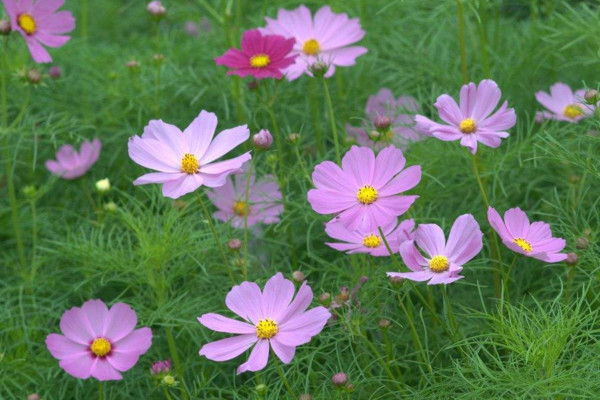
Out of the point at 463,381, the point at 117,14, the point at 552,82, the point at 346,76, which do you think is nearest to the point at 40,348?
the point at 463,381

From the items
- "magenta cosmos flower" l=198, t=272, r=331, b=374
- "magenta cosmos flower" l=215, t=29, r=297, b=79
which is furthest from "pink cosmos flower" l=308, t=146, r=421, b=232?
"magenta cosmos flower" l=215, t=29, r=297, b=79

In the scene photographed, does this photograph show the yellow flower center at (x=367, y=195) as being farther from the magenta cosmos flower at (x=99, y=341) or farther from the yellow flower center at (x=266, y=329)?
the magenta cosmos flower at (x=99, y=341)

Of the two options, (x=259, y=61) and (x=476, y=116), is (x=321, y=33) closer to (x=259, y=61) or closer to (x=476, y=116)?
(x=259, y=61)

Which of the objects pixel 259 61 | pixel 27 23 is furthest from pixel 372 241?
pixel 27 23

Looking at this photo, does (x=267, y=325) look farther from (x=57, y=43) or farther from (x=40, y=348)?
(x=57, y=43)

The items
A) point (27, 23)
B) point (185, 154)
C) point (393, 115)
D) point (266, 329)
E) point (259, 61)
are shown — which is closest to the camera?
point (266, 329)

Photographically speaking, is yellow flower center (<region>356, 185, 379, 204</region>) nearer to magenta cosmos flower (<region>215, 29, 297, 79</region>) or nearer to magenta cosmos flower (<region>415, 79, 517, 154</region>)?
magenta cosmos flower (<region>415, 79, 517, 154</region>)
